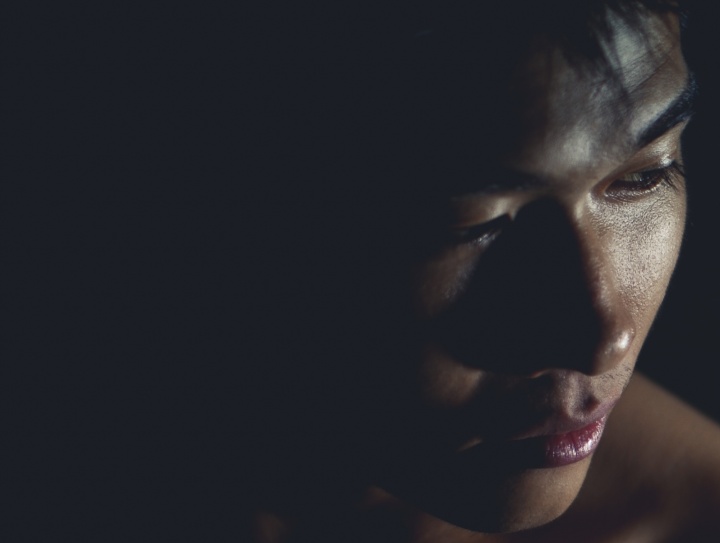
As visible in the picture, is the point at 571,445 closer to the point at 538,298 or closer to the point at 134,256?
the point at 538,298

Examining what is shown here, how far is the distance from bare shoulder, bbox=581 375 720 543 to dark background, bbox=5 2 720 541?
1.23 feet

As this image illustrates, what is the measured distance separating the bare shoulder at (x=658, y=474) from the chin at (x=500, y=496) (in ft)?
1.21

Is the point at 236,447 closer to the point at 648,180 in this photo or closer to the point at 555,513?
the point at 555,513

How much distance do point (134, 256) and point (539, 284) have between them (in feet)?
1.80

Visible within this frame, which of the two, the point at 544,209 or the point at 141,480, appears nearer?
the point at 544,209

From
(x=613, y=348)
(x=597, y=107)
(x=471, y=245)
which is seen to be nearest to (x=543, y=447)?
(x=613, y=348)

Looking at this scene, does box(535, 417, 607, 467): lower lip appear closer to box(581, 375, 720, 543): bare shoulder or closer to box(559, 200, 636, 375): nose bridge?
box(559, 200, 636, 375): nose bridge

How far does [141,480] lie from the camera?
112 centimetres

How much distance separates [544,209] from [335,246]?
0.21m

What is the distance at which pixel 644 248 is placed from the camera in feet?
2.68

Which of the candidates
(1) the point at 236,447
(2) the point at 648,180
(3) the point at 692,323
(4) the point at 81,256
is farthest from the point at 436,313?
(3) the point at 692,323

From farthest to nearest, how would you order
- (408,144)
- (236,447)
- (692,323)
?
(692,323) < (236,447) < (408,144)

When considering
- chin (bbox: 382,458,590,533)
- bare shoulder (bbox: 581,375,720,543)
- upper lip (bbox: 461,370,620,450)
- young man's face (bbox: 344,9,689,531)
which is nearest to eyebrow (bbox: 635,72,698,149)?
young man's face (bbox: 344,9,689,531)

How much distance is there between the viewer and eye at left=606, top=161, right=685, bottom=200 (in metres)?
0.79
